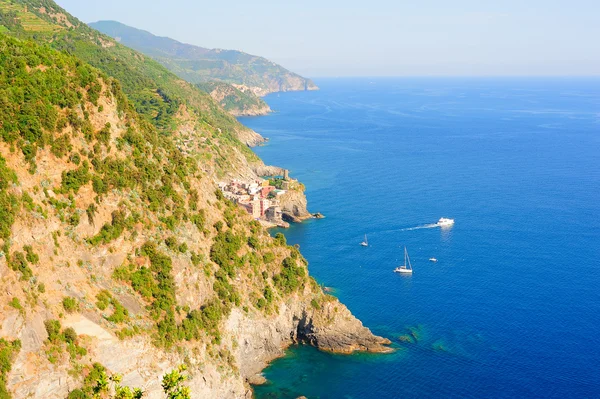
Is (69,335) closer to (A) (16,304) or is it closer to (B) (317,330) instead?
(A) (16,304)

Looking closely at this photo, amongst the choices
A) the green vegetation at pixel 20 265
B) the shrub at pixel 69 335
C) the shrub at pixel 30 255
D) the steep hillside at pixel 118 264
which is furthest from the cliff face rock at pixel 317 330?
the green vegetation at pixel 20 265

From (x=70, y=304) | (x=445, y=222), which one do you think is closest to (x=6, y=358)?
(x=70, y=304)

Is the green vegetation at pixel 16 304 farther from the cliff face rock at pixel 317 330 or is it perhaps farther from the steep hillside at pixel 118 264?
the cliff face rock at pixel 317 330

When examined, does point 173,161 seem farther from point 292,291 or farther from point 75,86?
point 292,291

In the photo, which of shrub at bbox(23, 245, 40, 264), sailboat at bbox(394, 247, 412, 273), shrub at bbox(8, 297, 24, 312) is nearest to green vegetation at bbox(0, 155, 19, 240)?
shrub at bbox(23, 245, 40, 264)

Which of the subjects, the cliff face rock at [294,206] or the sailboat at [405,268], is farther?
the cliff face rock at [294,206]

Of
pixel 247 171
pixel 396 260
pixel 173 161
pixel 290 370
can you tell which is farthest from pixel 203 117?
pixel 290 370
